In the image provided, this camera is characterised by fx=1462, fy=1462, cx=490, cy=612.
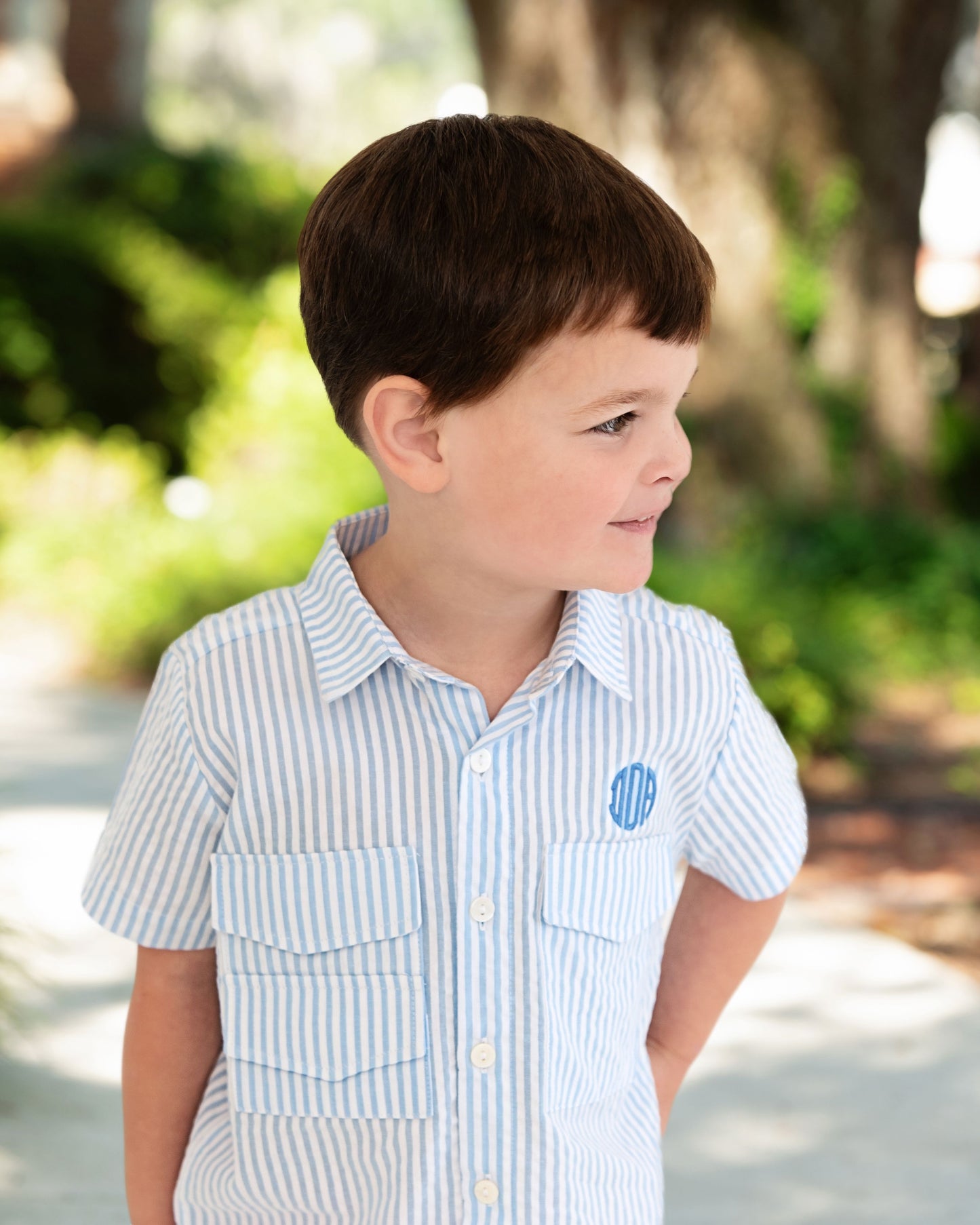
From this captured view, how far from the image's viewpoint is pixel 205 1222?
1477 millimetres

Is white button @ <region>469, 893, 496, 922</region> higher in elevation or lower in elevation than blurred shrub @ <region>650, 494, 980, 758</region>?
lower

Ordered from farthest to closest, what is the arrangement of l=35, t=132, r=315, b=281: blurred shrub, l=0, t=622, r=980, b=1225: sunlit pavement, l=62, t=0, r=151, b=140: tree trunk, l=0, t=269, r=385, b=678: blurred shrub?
1. l=62, t=0, r=151, b=140: tree trunk
2. l=35, t=132, r=315, b=281: blurred shrub
3. l=0, t=269, r=385, b=678: blurred shrub
4. l=0, t=622, r=980, b=1225: sunlit pavement

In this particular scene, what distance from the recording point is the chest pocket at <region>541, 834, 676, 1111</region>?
4.54 ft

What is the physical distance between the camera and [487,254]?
1.23m

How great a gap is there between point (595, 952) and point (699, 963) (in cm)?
26

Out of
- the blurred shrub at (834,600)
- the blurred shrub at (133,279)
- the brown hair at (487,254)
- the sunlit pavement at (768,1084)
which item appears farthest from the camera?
the blurred shrub at (133,279)

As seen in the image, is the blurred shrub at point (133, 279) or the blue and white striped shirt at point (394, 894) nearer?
the blue and white striped shirt at point (394, 894)

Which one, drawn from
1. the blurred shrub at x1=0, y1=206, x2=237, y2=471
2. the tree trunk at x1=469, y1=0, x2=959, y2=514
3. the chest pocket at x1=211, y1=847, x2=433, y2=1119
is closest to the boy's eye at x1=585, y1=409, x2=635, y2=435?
the chest pocket at x1=211, y1=847, x2=433, y2=1119

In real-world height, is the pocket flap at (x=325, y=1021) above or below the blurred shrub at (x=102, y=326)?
below

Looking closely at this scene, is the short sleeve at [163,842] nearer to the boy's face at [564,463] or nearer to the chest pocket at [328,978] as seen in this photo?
the chest pocket at [328,978]

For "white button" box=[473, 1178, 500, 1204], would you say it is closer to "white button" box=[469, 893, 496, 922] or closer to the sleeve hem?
"white button" box=[469, 893, 496, 922]

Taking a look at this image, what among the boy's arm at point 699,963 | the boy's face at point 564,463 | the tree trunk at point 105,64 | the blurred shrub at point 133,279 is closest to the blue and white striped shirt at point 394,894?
the boy's face at point 564,463

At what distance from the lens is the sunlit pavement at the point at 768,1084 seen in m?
2.42

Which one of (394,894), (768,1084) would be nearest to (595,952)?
(394,894)
